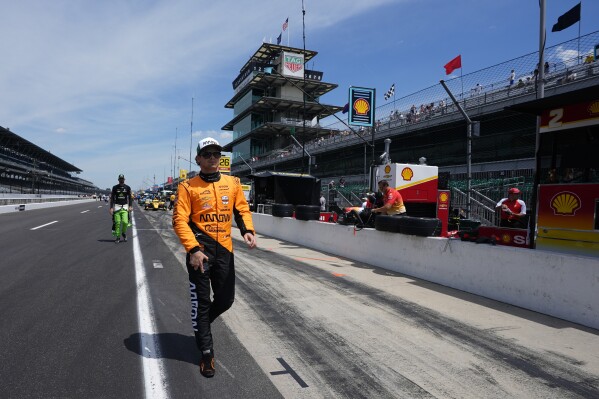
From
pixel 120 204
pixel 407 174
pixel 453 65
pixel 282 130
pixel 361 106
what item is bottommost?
pixel 120 204

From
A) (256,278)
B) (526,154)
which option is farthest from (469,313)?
(526,154)

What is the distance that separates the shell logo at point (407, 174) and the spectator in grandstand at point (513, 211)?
2932 millimetres

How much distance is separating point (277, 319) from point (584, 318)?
12.1ft

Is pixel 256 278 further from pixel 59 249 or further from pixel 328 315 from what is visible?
pixel 59 249

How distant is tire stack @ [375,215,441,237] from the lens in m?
7.55

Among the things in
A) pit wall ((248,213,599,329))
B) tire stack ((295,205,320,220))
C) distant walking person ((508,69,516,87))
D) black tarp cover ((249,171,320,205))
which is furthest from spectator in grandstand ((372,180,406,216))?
distant walking person ((508,69,516,87))

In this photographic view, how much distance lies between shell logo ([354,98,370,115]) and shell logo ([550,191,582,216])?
1295 centimetres

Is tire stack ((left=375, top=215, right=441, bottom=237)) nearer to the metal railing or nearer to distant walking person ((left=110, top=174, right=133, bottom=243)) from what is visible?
the metal railing

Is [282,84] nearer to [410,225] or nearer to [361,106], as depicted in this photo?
[361,106]

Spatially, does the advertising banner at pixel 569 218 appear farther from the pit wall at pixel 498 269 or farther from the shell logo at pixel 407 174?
the shell logo at pixel 407 174

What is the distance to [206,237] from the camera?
3.38 metres

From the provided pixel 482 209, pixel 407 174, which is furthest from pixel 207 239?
pixel 482 209

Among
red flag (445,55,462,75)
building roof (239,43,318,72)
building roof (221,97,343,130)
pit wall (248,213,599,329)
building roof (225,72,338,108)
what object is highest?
building roof (239,43,318,72)

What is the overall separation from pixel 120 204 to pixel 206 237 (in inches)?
353
